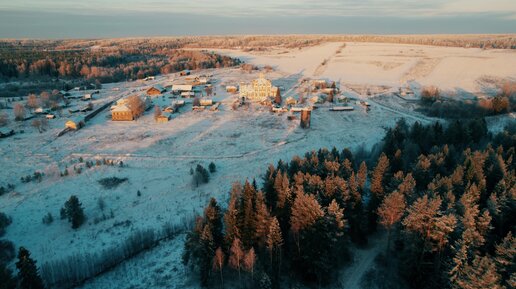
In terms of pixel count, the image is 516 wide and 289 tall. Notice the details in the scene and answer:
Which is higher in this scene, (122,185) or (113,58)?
(113,58)

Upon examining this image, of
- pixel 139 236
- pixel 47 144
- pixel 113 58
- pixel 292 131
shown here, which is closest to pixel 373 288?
pixel 139 236

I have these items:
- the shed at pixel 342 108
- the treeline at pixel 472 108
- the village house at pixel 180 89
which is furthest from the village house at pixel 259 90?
the treeline at pixel 472 108

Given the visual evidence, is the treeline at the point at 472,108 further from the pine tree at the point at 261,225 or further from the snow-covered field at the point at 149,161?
the pine tree at the point at 261,225

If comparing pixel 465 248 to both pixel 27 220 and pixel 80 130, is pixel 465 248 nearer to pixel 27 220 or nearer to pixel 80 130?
pixel 27 220

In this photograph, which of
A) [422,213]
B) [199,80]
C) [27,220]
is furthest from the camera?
[199,80]

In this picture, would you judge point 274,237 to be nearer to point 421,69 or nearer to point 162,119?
point 162,119

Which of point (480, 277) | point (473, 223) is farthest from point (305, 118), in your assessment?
point (480, 277)
